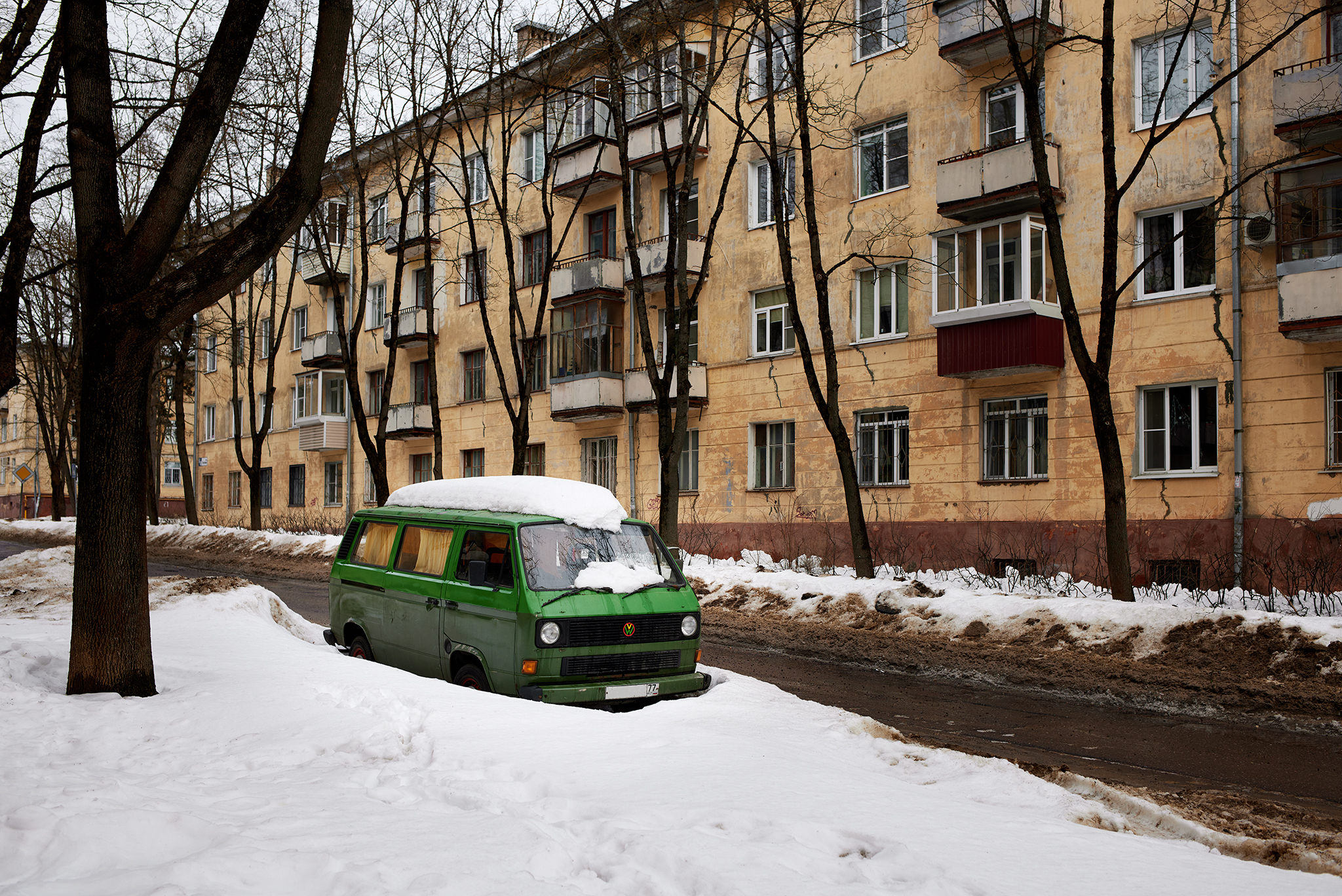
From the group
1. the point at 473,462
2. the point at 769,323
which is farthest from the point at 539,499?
the point at 473,462

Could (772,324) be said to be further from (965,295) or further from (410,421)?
(410,421)

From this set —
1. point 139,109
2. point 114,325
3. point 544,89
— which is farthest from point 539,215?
point 114,325

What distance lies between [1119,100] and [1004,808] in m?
17.8

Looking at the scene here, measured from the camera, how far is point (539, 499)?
898cm

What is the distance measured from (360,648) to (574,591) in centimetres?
305

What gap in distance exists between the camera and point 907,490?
22953 mm

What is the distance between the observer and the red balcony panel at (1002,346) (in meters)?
20.1

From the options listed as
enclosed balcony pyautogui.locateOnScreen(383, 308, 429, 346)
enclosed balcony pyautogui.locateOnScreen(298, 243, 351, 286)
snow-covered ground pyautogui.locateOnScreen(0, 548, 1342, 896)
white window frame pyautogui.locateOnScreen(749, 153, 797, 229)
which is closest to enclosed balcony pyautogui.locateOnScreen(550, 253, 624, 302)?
white window frame pyautogui.locateOnScreen(749, 153, 797, 229)

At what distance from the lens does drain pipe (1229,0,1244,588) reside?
17.8 m

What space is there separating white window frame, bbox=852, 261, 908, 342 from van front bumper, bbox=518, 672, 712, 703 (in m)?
15.7

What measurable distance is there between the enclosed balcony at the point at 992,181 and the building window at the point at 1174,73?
5.83 feet

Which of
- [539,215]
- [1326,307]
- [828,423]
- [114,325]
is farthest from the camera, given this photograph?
[539,215]

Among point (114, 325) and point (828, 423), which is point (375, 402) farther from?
point (114, 325)

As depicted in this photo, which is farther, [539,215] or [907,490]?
[539,215]
